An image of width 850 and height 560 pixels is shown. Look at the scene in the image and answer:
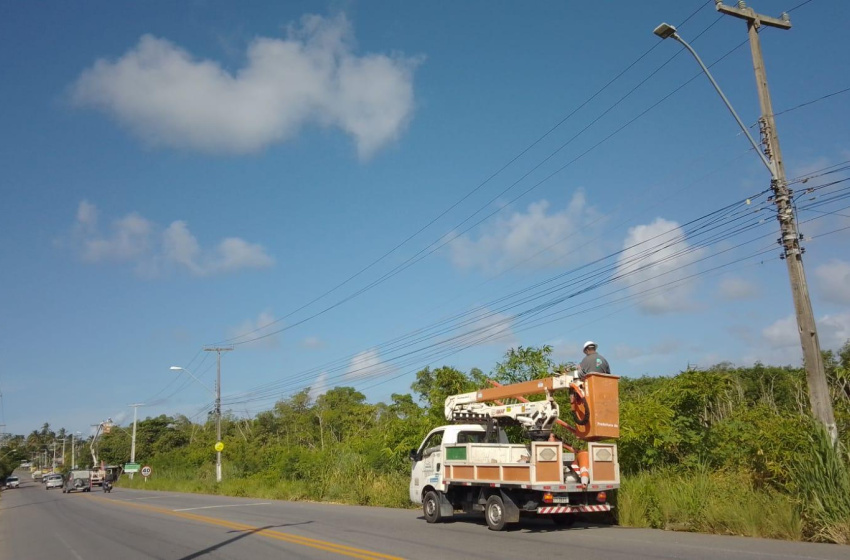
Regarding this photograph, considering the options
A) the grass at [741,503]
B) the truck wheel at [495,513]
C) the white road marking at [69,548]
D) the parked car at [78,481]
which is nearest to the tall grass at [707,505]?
the grass at [741,503]

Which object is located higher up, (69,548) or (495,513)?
(495,513)

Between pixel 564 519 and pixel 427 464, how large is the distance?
368cm

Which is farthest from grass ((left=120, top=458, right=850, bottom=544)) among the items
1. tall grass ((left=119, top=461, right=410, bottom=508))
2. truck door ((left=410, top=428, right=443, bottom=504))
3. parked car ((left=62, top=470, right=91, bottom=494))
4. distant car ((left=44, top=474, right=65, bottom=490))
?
distant car ((left=44, top=474, right=65, bottom=490))

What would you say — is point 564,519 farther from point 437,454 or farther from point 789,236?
point 789,236

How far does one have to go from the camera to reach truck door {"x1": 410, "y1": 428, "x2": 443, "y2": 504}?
1579 centimetres

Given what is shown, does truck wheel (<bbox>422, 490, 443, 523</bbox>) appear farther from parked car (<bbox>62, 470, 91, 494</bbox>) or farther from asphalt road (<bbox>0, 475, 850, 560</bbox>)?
parked car (<bbox>62, 470, 91, 494</bbox>)

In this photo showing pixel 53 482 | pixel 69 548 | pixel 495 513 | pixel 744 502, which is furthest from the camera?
pixel 53 482

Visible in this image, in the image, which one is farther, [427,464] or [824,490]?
[427,464]

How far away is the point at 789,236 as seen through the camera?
12914 mm

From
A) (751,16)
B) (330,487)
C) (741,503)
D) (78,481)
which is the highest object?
(751,16)

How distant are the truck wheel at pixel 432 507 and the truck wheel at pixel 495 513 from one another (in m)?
2.04

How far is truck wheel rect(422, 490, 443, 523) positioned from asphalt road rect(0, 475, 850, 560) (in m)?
0.39

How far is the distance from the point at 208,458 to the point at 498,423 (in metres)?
54.3

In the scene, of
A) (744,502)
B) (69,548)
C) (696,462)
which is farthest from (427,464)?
(69,548)
